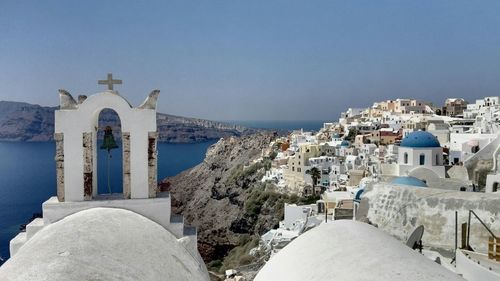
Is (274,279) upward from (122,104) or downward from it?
downward

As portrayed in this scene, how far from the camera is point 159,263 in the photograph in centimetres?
501

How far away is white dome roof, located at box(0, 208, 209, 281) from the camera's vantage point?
13.1 ft

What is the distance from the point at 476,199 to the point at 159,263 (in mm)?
7174

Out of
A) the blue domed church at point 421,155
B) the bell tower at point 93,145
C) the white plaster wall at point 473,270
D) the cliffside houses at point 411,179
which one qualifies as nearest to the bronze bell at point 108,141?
the bell tower at point 93,145

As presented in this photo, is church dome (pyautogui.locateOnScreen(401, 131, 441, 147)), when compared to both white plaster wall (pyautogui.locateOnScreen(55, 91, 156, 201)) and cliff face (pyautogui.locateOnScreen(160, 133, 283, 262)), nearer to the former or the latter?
cliff face (pyautogui.locateOnScreen(160, 133, 283, 262))

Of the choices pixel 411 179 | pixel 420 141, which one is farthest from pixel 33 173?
pixel 411 179

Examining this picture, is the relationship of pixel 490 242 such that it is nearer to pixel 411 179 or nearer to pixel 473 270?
pixel 473 270

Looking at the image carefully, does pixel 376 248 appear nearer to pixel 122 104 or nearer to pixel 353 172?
pixel 122 104

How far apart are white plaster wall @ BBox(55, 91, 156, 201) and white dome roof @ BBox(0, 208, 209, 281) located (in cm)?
53

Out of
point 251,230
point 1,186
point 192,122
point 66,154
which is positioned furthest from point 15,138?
point 66,154

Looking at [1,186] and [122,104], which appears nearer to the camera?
[122,104]

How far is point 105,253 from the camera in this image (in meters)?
4.59

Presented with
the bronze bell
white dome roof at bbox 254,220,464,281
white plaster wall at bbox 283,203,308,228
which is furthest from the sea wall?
white plaster wall at bbox 283,203,308,228

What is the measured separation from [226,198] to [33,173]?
40.0 m
